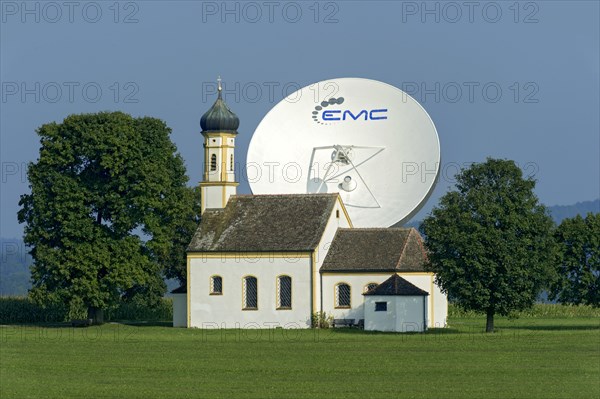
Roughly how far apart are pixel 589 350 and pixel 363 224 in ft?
93.5

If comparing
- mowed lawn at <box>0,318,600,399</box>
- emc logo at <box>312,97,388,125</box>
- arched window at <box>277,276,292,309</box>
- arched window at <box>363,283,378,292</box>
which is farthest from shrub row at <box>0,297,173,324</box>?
emc logo at <box>312,97,388,125</box>

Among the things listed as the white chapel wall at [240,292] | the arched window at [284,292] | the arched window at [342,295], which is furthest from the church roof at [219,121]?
the arched window at [342,295]

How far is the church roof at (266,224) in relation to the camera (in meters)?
80.2

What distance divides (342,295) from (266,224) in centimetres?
612

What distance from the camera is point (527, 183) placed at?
7200cm

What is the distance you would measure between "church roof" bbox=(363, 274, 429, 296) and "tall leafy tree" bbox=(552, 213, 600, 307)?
25.3 ft

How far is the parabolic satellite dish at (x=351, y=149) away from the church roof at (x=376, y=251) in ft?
3.96

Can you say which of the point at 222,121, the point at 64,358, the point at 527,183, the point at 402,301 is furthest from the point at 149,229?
the point at 64,358

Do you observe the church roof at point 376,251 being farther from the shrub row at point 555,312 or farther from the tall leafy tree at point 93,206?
the shrub row at point 555,312

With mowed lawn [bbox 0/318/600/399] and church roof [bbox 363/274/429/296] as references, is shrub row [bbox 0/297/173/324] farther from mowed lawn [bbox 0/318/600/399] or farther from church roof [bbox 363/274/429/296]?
church roof [bbox 363/274/429/296]

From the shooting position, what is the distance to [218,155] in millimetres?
84438

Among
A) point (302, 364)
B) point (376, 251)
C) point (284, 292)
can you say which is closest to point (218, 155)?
point (284, 292)

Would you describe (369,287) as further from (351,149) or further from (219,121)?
(219,121)

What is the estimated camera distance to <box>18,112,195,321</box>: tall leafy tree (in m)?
80.1
